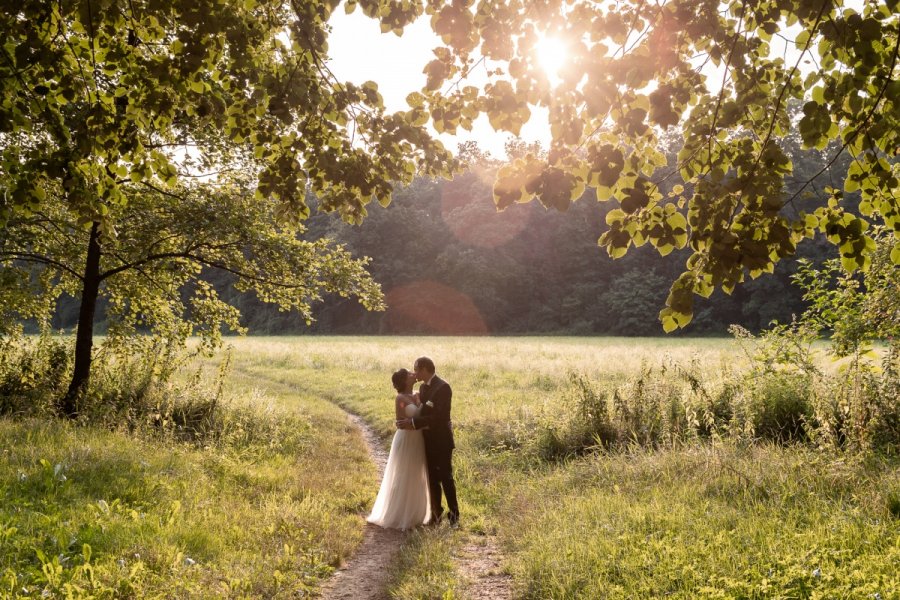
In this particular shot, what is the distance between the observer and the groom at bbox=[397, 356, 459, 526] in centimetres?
755

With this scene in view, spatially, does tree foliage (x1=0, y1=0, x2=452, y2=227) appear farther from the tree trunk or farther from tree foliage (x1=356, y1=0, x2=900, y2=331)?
the tree trunk

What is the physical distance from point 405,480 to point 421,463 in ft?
1.04

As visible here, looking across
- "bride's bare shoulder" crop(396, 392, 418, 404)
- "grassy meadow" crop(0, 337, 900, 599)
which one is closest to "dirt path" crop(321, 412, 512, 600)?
"grassy meadow" crop(0, 337, 900, 599)

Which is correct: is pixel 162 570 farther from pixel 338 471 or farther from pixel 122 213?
pixel 122 213

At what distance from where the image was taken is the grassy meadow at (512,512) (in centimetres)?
496

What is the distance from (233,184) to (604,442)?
8.49 meters

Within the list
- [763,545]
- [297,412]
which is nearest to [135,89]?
[763,545]

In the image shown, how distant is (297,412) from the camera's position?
15211 millimetres

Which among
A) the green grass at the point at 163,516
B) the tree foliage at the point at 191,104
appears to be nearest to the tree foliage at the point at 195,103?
the tree foliage at the point at 191,104

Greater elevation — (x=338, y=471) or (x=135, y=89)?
(x=135, y=89)

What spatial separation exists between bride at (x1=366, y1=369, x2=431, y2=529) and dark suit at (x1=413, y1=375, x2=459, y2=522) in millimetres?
144

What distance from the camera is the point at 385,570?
6.11 m

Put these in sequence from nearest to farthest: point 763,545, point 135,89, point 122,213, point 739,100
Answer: point 739,100
point 135,89
point 763,545
point 122,213

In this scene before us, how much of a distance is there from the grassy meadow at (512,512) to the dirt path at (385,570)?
0.42 feet
